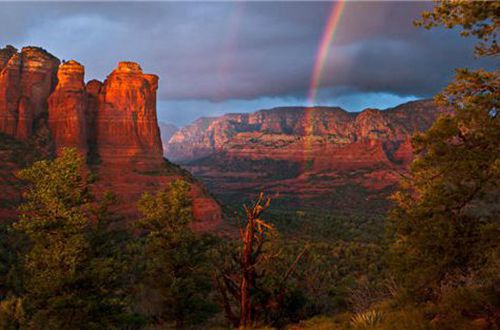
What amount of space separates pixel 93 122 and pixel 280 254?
68029 mm

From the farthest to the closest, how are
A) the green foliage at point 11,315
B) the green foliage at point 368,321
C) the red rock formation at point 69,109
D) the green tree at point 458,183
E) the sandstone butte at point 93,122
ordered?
1. the red rock formation at point 69,109
2. the sandstone butte at point 93,122
3. the green foliage at point 11,315
4. the green foliage at point 368,321
5. the green tree at point 458,183

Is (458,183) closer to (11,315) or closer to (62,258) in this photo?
(62,258)

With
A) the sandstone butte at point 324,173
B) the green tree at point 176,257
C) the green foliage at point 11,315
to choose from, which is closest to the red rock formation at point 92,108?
the green tree at point 176,257

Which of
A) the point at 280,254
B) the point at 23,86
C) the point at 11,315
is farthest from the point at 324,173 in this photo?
the point at 280,254

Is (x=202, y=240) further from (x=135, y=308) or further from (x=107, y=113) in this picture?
(x=107, y=113)

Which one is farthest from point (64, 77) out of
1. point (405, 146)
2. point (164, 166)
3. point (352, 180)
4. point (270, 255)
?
point (405, 146)

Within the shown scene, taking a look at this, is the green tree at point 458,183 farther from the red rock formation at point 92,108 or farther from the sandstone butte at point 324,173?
the sandstone butte at point 324,173

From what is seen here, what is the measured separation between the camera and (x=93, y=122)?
2894 inches

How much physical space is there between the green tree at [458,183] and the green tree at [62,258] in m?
12.7

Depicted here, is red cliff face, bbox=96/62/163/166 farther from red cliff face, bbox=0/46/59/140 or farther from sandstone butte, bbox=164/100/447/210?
sandstone butte, bbox=164/100/447/210

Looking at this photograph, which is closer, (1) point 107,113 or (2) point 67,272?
(2) point 67,272

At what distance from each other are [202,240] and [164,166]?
2052 inches

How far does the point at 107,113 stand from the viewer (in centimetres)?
7362

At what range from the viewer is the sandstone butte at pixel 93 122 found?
63.3 metres
